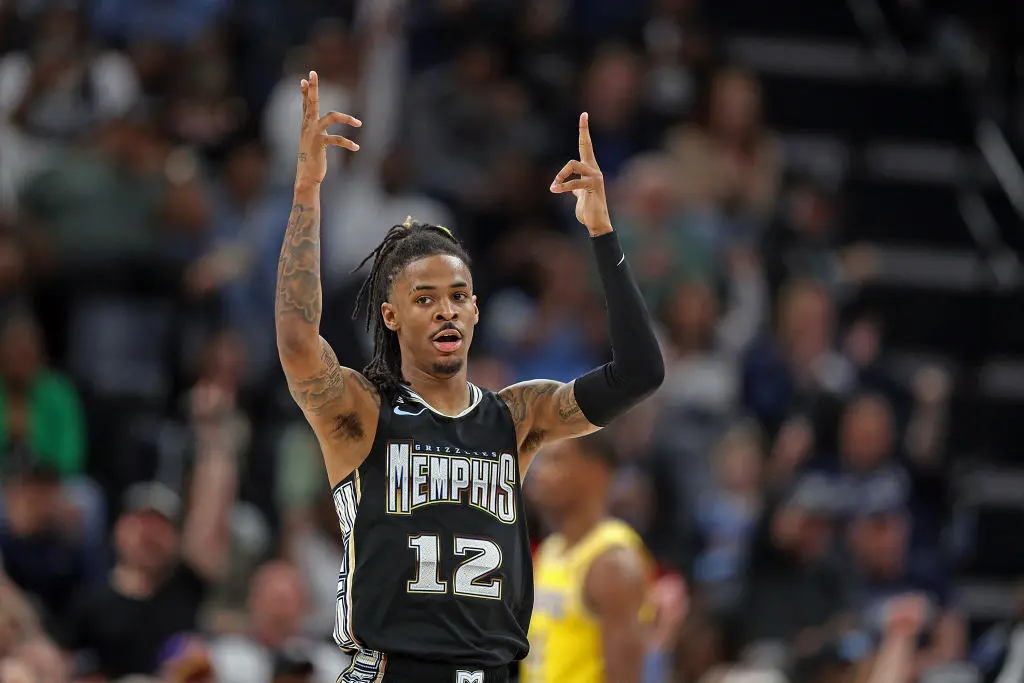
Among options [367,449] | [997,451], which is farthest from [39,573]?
[997,451]

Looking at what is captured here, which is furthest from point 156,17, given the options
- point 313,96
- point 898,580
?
point 313,96

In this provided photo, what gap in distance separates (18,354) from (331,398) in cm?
541

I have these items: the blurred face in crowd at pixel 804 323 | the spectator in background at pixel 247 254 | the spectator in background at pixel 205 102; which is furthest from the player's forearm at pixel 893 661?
the spectator in background at pixel 205 102

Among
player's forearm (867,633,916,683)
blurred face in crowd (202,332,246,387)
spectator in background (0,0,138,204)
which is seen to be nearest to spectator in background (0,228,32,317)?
spectator in background (0,0,138,204)

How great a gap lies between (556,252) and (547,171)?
0.92m

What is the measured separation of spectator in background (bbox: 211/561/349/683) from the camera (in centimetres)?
789

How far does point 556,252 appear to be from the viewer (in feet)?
35.5

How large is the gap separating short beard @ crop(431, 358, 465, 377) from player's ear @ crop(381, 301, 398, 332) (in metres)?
0.18

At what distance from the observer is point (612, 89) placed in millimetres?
11836

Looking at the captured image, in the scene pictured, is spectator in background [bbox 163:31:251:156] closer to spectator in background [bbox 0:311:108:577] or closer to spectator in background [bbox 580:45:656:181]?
spectator in background [bbox 0:311:108:577]

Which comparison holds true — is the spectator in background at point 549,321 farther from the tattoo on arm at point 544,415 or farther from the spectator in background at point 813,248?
the tattoo on arm at point 544,415

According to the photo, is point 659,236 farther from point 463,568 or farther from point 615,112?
point 463,568

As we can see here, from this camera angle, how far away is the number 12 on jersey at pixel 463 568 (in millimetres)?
4363

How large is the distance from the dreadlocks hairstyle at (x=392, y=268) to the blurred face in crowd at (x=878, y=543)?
18.3 ft
